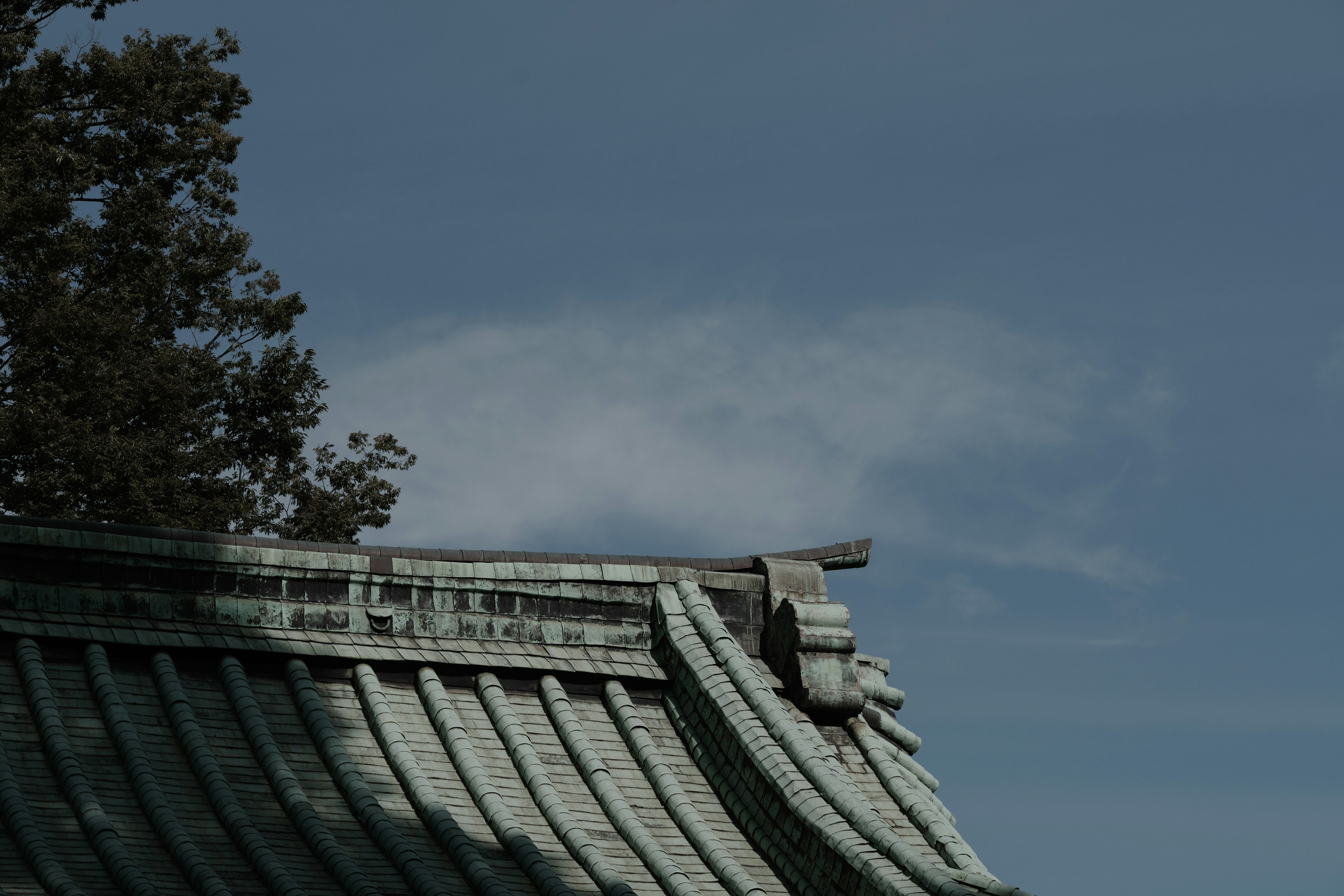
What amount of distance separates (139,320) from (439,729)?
71.1 ft

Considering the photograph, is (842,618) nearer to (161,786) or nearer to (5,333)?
(161,786)

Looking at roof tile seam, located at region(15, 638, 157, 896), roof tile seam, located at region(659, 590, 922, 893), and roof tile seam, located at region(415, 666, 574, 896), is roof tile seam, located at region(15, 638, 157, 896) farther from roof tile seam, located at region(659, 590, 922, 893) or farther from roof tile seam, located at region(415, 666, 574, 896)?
roof tile seam, located at region(659, 590, 922, 893)

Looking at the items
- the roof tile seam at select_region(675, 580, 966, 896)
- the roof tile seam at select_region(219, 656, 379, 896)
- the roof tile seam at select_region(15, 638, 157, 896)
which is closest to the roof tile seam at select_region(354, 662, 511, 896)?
the roof tile seam at select_region(219, 656, 379, 896)

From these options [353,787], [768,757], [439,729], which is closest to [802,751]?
[768,757]

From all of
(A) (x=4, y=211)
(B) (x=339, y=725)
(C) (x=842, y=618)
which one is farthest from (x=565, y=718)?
(A) (x=4, y=211)

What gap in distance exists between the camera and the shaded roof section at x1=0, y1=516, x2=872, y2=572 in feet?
34.6

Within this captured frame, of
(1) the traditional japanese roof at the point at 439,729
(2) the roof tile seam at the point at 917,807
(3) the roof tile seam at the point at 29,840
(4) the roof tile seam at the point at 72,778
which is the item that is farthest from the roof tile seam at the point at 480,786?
(2) the roof tile seam at the point at 917,807

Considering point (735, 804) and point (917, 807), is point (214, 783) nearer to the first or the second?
point (735, 804)

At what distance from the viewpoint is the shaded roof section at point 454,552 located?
10.5 meters

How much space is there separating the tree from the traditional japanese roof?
1593cm

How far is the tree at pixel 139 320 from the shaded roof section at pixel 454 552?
15048mm

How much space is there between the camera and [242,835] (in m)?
8.91

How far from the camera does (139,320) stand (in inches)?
1169

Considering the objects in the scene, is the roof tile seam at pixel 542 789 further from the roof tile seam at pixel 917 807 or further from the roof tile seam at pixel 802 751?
the roof tile seam at pixel 917 807
